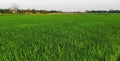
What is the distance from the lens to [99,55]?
2.35 metres

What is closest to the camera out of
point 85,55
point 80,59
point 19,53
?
point 80,59

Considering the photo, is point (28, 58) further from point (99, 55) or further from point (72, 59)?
point (99, 55)

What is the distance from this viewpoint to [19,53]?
2527 millimetres

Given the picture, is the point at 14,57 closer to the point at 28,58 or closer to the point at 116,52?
the point at 28,58

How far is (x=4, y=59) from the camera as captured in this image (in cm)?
221

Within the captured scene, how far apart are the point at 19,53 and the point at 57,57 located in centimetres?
46

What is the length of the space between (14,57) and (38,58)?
0.27 m

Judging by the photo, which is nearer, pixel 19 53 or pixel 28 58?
pixel 28 58

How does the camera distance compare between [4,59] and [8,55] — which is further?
[8,55]

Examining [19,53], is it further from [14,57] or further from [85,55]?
[85,55]

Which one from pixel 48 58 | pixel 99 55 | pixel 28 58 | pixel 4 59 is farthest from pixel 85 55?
pixel 4 59

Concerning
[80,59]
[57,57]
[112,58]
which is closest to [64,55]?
[57,57]

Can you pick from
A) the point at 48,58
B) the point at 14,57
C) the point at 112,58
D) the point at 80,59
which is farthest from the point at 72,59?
the point at 14,57

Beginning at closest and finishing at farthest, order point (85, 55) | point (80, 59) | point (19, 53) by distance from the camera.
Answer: point (80, 59) → point (85, 55) → point (19, 53)
